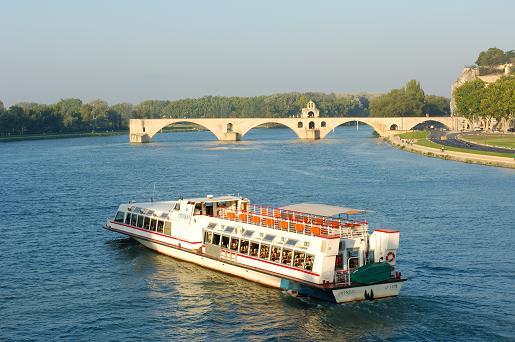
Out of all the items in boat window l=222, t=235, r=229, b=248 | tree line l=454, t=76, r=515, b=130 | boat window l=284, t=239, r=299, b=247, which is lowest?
boat window l=222, t=235, r=229, b=248

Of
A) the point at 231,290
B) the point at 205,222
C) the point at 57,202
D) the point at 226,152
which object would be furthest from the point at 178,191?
the point at 226,152

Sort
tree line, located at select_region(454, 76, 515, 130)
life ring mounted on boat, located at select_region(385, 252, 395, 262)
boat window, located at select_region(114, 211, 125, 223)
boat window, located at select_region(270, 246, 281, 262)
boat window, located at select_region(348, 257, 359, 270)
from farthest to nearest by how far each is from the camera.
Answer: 1. tree line, located at select_region(454, 76, 515, 130)
2. boat window, located at select_region(114, 211, 125, 223)
3. boat window, located at select_region(270, 246, 281, 262)
4. life ring mounted on boat, located at select_region(385, 252, 395, 262)
5. boat window, located at select_region(348, 257, 359, 270)

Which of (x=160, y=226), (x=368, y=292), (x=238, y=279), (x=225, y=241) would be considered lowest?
(x=238, y=279)

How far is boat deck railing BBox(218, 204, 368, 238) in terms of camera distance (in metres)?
39.2

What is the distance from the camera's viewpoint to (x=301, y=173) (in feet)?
323

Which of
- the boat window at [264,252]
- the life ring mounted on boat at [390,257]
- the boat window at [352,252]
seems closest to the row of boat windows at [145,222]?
the boat window at [264,252]

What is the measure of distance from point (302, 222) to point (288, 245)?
183 centimetres

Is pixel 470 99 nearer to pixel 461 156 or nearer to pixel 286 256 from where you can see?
pixel 461 156

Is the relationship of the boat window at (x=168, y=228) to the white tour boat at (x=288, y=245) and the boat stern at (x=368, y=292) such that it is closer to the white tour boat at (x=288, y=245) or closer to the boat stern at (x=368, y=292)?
the white tour boat at (x=288, y=245)

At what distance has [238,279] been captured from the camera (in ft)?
142

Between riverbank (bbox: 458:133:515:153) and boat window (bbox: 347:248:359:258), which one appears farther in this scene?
riverbank (bbox: 458:133:515:153)

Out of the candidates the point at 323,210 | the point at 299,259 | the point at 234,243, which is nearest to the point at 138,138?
the point at 234,243

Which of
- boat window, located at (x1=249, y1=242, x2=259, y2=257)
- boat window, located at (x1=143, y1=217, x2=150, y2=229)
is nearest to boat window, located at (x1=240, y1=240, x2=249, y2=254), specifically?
boat window, located at (x1=249, y1=242, x2=259, y2=257)

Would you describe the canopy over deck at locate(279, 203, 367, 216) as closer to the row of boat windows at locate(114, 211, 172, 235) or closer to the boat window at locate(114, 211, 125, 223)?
the row of boat windows at locate(114, 211, 172, 235)
